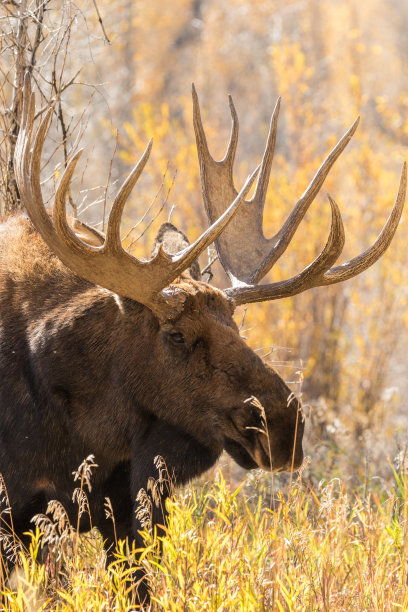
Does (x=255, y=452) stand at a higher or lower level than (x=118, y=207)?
lower

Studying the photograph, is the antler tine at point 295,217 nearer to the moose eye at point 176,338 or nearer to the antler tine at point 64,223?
the moose eye at point 176,338

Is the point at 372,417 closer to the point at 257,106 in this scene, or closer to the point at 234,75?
the point at 257,106

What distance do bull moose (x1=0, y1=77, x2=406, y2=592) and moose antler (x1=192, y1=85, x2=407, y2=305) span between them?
0.21m

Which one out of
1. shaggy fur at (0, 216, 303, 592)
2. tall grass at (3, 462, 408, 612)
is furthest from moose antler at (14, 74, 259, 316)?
tall grass at (3, 462, 408, 612)

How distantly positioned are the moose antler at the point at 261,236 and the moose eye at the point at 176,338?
0.37 metres

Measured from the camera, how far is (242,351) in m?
2.93

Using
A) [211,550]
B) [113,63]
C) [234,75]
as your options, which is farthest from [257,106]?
[211,550]

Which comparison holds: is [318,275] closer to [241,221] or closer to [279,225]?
[241,221]

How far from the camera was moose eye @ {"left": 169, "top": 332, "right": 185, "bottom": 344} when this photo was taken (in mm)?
2959

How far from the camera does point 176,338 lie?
2.96 m

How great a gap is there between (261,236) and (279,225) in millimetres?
3955

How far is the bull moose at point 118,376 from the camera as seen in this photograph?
2.86 m

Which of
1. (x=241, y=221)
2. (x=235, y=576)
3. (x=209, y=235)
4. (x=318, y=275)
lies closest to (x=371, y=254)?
(x=318, y=275)

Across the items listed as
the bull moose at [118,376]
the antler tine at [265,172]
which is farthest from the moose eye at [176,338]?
the antler tine at [265,172]
